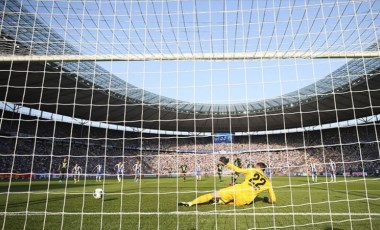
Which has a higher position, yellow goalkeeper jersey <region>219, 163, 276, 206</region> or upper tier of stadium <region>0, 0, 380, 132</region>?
upper tier of stadium <region>0, 0, 380, 132</region>

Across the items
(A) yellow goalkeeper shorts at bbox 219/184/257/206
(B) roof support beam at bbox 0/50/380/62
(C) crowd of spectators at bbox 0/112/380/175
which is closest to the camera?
(B) roof support beam at bbox 0/50/380/62

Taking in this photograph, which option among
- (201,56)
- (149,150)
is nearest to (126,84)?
(201,56)

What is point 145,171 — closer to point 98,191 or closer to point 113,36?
point 98,191

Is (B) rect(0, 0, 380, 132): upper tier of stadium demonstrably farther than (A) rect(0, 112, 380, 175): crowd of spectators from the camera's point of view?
No

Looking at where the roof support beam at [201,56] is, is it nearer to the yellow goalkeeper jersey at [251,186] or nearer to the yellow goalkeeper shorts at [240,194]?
the yellow goalkeeper jersey at [251,186]

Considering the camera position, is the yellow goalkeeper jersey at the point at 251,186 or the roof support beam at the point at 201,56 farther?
the yellow goalkeeper jersey at the point at 251,186

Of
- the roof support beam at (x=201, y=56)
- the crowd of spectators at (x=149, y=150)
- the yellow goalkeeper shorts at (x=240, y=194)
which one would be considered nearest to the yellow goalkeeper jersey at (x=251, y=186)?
the yellow goalkeeper shorts at (x=240, y=194)

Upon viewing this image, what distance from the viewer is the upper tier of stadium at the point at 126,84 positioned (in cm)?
490

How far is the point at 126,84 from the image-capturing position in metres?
4.96

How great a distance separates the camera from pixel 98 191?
23.9ft

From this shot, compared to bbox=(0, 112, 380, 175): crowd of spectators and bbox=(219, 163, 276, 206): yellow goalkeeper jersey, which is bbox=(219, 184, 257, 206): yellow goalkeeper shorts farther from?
bbox=(0, 112, 380, 175): crowd of spectators

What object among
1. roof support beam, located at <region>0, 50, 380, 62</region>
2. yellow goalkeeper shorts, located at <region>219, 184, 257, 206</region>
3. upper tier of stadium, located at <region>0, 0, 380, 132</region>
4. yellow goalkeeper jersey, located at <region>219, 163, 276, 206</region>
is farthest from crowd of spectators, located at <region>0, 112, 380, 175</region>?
roof support beam, located at <region>0, 50, 380, 62</region>

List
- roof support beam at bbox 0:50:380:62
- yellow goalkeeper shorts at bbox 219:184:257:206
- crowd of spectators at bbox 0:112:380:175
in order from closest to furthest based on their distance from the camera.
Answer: roof support beam at bbox 0:50:380:62 < yellow goalkeeper shorts at bbox 219:184:257:206 < crowd of spectators at bbox 0:112:380:175

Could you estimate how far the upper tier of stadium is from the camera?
193 inches
